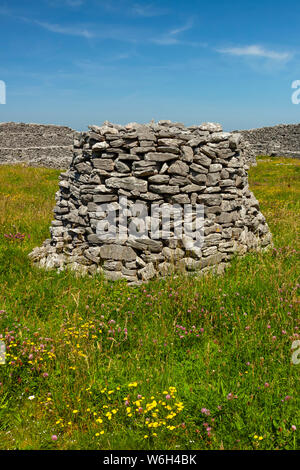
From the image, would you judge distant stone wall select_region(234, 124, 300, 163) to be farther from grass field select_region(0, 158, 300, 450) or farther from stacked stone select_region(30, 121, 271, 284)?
grass field select_region(0, 158, 300, 450)

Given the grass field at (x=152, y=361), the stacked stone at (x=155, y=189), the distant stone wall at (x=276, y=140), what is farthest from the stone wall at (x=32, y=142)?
the grass field at (x=152, y=361)

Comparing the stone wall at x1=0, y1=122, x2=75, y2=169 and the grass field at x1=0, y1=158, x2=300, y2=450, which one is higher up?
the stone wall at x1=0, y1=122, x2=75, y2=169

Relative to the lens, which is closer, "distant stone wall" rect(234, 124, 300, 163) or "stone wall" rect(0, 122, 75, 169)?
"stone wall" rect(0, 122, 75, 169)

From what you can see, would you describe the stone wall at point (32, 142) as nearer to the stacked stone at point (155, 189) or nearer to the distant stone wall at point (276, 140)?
the distant stone wall at point (276, 140)

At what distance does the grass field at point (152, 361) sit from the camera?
3295 mm

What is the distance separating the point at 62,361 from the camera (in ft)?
13.5

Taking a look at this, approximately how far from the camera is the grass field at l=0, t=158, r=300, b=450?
3.29 meters

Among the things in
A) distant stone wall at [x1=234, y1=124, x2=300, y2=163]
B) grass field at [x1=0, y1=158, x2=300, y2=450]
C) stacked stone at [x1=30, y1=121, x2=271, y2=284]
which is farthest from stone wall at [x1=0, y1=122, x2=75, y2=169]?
grass field at [x1=0, y1=158, x2=300, y2=450]

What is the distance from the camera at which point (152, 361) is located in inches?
166

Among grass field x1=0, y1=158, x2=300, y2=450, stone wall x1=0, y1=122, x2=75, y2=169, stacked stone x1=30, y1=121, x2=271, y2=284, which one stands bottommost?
grass field x1=0, y1=158, x2=300, y2=450

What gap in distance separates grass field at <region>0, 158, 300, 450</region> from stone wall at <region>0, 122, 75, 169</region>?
23310mm

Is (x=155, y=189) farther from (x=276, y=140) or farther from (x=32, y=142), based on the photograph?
(x=276, y=140)
